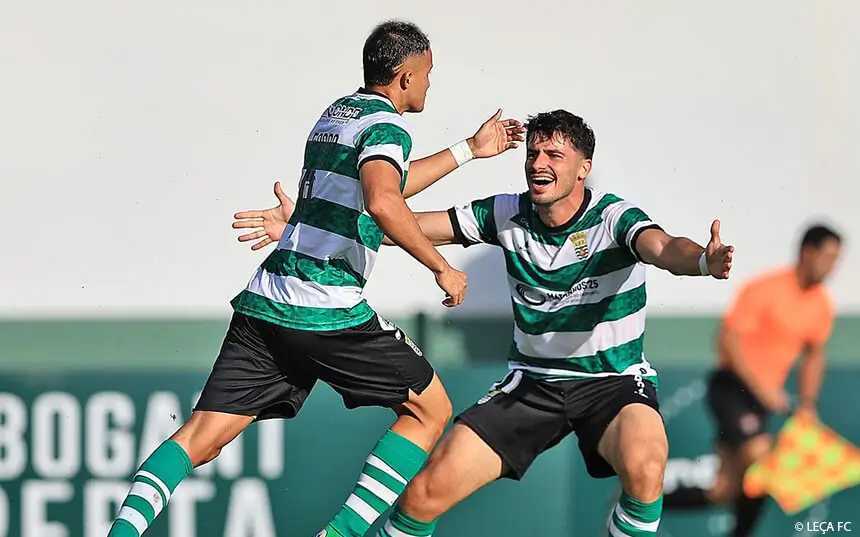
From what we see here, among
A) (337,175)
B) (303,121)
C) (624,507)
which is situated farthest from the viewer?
(303,121)

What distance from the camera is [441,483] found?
174 inches

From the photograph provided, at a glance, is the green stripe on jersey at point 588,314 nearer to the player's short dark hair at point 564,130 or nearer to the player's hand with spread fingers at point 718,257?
the player's short dark hair at point 564,130

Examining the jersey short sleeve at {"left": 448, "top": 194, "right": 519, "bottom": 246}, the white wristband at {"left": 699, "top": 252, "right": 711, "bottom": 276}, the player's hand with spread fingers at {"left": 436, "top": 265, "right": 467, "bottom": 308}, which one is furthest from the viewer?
the jersey short sleeve at {"left": 448, "top": 194, "right": 519, "bottom": 246}

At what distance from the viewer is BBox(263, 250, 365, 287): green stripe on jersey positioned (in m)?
4.08

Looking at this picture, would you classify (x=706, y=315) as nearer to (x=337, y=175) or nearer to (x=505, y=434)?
(x=505, y=434)

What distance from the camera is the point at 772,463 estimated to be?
19.0 feet

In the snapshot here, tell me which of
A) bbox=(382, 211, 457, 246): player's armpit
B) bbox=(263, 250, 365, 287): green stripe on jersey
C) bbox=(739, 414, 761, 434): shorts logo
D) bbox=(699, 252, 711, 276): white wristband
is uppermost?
bbox=(699, 252, 711, 276): white wristband

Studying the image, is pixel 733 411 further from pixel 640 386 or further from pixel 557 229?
pixel 557 229

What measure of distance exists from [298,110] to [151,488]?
2040mm

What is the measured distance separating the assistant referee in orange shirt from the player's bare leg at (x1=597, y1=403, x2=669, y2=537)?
1.40 m

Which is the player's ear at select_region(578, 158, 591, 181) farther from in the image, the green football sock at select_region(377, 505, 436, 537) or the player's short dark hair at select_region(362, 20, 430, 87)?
the green football sock at select_region(377, 505, 436, 537)

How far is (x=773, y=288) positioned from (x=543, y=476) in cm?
123

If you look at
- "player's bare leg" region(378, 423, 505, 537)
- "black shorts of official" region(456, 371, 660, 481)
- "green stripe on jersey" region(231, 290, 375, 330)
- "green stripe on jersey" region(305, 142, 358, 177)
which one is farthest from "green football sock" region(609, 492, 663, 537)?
"green stripe on jersey" region(305, 142, 358, 177)

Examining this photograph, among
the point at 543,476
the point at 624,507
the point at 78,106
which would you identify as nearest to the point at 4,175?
the point at 78,106
